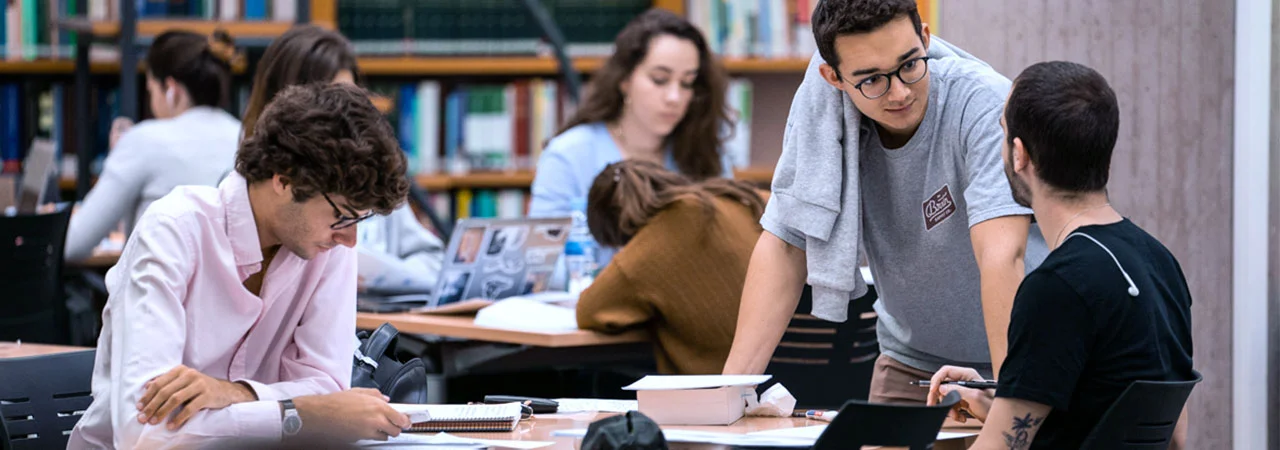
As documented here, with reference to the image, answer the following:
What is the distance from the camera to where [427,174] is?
18.0ft

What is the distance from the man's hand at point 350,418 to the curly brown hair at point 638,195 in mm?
1510

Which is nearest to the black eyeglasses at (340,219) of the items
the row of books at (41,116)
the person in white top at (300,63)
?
the person in white top at (300,63)

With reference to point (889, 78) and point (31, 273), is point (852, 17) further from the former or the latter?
point (31, 273)

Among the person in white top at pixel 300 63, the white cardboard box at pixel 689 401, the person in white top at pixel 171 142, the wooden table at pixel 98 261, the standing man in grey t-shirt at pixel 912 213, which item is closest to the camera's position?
the white cardboard box at pixel 689 401

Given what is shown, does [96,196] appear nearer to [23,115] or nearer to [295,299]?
[23,115]

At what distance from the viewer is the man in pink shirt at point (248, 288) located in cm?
174

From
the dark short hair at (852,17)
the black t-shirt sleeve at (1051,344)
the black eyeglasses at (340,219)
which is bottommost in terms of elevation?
the black t-shirt sleeve at (1051,344)

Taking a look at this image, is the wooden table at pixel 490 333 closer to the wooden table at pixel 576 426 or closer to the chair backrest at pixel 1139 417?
the wooden table at pixel 576 426

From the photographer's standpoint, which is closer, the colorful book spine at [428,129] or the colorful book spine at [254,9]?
the colorful book spine at [254,9]

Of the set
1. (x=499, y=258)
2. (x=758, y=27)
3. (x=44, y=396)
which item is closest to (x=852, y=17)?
(x=44, y=396)

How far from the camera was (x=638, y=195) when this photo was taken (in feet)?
10.7

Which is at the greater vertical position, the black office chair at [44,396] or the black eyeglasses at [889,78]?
the black eyeglasses at [889,78]

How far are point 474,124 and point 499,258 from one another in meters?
1.96

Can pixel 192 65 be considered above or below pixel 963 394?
above
